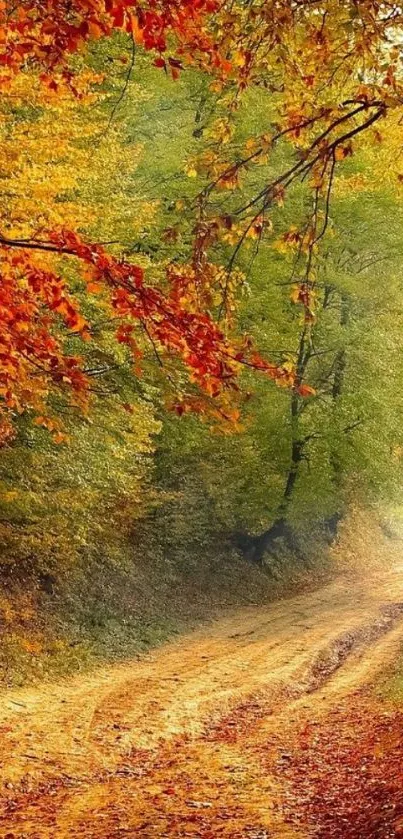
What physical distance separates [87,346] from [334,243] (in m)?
8.28

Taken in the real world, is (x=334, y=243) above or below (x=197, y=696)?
above

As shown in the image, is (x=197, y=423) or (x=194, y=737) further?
(x=197, y=423)

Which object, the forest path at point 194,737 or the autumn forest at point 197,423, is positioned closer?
the autumn forest at point 197,423

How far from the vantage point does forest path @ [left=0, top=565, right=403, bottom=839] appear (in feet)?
22.8

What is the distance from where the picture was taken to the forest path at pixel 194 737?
6.95 m

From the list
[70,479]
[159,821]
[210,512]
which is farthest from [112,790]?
[210,512]

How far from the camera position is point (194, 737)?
31.2 ft

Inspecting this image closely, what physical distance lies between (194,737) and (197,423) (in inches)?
309

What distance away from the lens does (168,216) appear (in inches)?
628

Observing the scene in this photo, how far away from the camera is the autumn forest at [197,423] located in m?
5.11

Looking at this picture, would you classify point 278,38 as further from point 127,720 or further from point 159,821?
point 127,720

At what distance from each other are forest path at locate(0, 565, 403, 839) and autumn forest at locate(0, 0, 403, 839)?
43mm

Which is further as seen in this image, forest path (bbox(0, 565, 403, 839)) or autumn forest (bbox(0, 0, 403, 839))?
forest path (bbox(0, 565, 403, 839))

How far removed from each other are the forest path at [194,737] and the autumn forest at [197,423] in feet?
0.14
